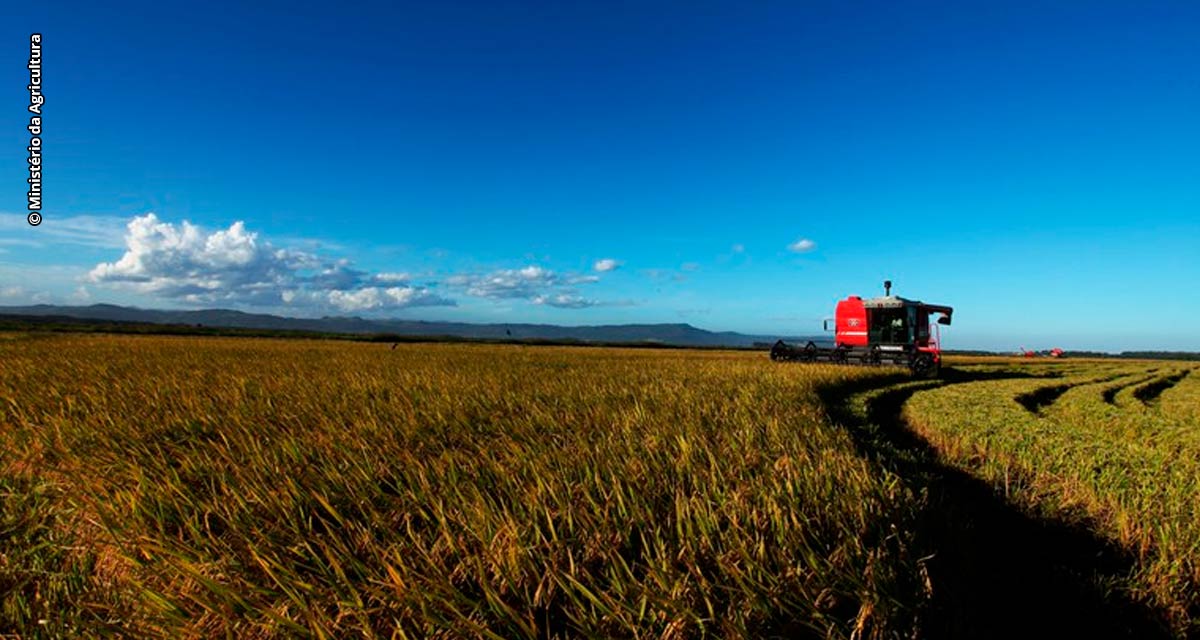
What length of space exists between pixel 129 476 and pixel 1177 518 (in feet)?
21.7

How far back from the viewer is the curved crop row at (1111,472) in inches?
116

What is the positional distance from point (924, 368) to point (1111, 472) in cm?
1547

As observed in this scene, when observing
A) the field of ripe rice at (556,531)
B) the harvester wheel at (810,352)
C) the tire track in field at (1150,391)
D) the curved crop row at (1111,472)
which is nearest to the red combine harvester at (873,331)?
the harvester wheel at (810,352)

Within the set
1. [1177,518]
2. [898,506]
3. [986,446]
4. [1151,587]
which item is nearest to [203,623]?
[898,506]

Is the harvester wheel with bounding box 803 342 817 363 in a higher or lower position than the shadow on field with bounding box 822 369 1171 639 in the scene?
higher

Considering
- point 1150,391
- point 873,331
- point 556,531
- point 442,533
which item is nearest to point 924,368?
point 873,331

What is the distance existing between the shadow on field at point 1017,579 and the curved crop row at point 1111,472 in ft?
0.51

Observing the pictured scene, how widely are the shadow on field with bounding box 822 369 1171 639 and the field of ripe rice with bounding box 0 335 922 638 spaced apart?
7.5 inches

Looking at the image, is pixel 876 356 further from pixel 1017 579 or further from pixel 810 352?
pixel 1017 579

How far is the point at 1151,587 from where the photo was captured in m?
2.78

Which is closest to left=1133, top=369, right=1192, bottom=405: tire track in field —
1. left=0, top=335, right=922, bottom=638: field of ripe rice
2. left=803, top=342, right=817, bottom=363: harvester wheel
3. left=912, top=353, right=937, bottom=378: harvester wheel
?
left=912, top=353, right=937, bottom=378: harvester wheel

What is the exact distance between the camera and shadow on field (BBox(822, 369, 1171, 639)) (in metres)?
2.25

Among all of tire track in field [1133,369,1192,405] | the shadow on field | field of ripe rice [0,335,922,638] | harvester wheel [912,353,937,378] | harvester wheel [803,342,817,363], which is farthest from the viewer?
harvester wheel [803,342,817,363]

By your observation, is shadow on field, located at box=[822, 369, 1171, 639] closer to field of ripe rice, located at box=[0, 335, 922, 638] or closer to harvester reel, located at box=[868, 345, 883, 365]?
field of ripe rice, located at box=[0, 335, 922, 638]
